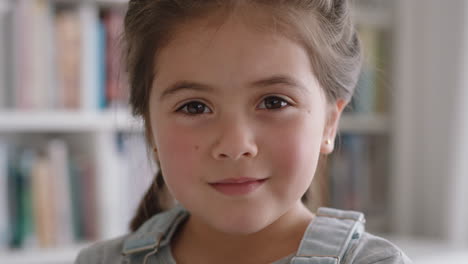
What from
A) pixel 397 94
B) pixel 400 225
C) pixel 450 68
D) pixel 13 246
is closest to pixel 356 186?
pixel 400 225

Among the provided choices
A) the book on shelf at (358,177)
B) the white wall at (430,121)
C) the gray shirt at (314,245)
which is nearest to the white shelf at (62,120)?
the gray shirt at (314,245)

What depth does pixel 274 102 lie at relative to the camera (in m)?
0.77

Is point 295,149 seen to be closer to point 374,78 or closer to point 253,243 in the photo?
point 253,243

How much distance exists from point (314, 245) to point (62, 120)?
116cm

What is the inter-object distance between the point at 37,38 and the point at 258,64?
3.86ft

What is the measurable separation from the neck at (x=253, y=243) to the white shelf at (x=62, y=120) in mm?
798

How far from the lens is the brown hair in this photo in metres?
0.78

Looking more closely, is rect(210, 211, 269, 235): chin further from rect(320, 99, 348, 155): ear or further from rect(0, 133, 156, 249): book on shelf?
rect(0, 133, 156, 249): book on shelf

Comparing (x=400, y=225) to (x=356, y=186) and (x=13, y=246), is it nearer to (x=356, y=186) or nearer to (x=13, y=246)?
(x=356, y=186)

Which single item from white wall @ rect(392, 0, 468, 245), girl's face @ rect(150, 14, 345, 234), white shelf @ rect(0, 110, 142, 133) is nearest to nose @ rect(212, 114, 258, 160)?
girl's face @ rect(150, 14, 345, 234)

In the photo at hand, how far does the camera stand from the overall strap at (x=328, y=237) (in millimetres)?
779

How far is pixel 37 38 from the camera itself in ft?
5.64

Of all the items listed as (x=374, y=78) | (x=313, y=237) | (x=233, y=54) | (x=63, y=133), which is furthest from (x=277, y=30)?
(x=374, y=78)

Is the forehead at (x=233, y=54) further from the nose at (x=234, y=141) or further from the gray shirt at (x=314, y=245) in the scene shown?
the gray shirt at (x=314, y=245)
